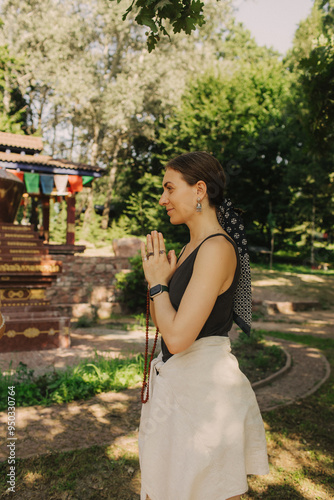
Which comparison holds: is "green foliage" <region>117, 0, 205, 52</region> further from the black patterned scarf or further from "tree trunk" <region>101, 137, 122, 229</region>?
"tree trunk" <region>101, 137, 122, 229</region>

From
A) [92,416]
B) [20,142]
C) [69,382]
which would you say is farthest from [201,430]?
[20,142]

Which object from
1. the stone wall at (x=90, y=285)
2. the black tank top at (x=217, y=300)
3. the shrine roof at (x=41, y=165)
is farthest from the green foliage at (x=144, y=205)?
the black tank top at (x=217, y=300)

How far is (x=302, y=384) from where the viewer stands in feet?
18.8

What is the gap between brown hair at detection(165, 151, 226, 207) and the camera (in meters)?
1.72

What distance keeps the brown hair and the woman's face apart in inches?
1.0

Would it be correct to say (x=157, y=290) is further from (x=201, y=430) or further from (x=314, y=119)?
(x=314, y=119)

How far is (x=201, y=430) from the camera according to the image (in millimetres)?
1539

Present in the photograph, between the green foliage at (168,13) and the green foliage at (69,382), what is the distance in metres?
3.90

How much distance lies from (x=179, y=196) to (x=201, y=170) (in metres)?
0.15

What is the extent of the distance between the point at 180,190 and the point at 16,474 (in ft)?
8.99

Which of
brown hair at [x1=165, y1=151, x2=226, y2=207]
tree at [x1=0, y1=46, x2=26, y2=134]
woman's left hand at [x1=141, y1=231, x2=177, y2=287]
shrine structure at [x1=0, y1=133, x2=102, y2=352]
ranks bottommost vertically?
shrine structure at [x1=0, y1=133, x2=102, y2=352]

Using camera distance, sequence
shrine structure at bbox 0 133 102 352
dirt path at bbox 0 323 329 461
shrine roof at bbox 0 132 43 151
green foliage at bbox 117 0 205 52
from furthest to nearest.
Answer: shrine roof at bbox 0 132 43 151
shrine structure at bbox 0 133 102 352
dirt path at bbox 0 323 329 461
green foliage at bbox 117 0 205 52

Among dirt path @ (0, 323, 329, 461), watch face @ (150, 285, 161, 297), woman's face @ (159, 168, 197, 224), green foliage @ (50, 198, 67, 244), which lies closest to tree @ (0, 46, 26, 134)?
green foliage @ (50, 198, 67, 244)

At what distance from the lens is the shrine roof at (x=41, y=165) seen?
1627 cm
